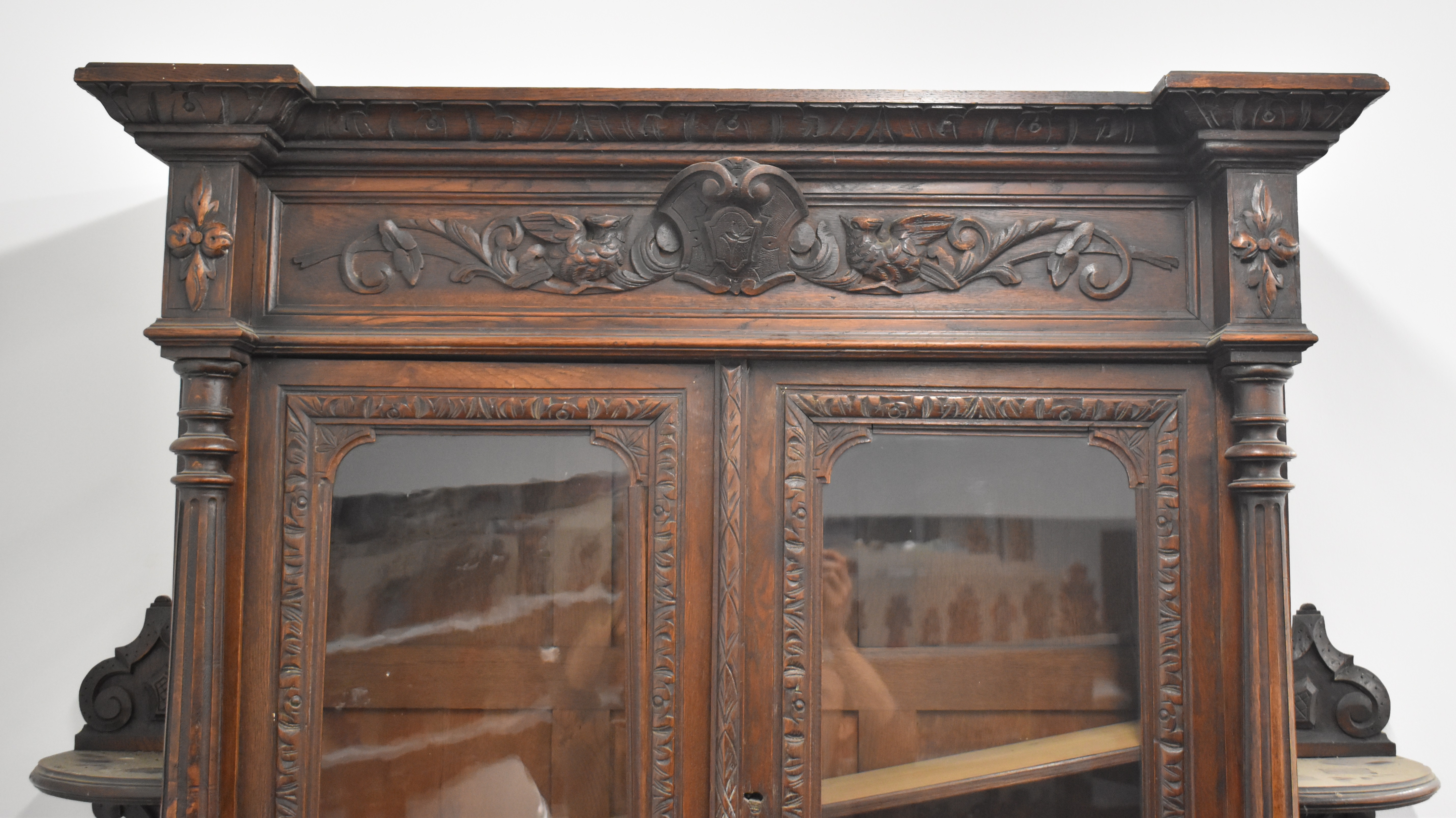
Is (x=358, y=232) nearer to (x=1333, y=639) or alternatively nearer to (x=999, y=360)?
(x=999, y=360)

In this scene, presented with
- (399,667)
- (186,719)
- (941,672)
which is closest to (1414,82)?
(941,672)

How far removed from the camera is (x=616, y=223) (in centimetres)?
134

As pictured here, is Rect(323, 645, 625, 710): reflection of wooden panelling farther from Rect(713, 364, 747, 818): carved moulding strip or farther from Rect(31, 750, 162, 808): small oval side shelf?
Rect(31, 750, 162, 808): small oval side shelf

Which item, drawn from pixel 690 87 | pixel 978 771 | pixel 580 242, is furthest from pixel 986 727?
pixel 690 87

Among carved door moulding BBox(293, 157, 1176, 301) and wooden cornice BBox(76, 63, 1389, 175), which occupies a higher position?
wooden cornice BBox(76, 63, 1389, 175)

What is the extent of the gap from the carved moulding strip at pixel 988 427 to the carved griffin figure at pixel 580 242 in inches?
11.9

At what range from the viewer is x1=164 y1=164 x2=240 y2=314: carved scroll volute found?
49.7 inches

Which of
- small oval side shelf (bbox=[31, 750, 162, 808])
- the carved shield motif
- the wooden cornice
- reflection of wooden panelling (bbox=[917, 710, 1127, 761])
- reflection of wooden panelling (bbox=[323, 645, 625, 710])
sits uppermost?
the wooden cornice

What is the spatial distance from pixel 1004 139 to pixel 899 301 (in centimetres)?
25

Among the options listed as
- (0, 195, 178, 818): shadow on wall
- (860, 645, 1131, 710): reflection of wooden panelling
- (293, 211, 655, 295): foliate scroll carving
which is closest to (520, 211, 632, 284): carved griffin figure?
(293, 211, 655, 295): foliate scroll carving

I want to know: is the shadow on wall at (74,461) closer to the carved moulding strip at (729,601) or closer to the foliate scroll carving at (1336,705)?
the carved moulding strip at (729,601)

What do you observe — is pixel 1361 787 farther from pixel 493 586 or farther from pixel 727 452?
pixel 493 586

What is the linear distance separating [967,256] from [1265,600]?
22.3 inches

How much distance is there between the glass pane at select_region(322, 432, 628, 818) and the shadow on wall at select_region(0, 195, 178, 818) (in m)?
0.62
